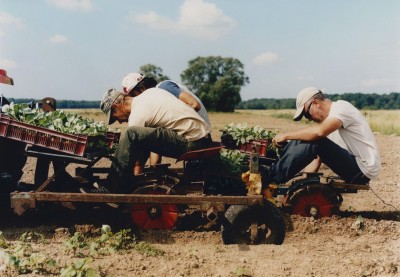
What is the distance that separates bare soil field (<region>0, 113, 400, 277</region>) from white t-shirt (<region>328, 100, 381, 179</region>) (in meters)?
0.68

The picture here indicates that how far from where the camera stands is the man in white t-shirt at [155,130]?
16.5ft

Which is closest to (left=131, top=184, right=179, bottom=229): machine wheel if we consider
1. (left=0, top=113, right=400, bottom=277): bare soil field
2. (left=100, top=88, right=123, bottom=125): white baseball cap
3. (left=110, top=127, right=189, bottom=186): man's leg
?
(left=0, top=113, right=400, bottom=277): bare soil field

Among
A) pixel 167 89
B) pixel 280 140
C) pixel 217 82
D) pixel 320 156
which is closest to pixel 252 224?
pixel 280 140

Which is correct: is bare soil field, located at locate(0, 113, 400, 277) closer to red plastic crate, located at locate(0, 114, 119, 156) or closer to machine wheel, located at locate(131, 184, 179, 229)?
machine wheel, located at locate(131, 184, 179, 229)

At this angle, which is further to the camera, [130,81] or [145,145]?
[130,81]

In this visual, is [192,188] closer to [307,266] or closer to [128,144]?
[128,144]

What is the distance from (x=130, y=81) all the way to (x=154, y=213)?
203 centimetres

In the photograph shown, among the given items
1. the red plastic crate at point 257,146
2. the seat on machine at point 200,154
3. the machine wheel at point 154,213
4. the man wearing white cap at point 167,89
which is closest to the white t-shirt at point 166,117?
the seat on machine at point 200,154

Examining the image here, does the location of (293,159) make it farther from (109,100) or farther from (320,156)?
(109,100)

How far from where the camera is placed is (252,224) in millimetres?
4844

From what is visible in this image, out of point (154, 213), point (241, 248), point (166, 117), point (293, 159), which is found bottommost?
point (241, 248)

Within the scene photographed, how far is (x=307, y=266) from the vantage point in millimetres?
4207

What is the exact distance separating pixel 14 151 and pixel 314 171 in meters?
4.07

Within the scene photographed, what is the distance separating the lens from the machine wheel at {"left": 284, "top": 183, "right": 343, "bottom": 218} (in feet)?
18.4
